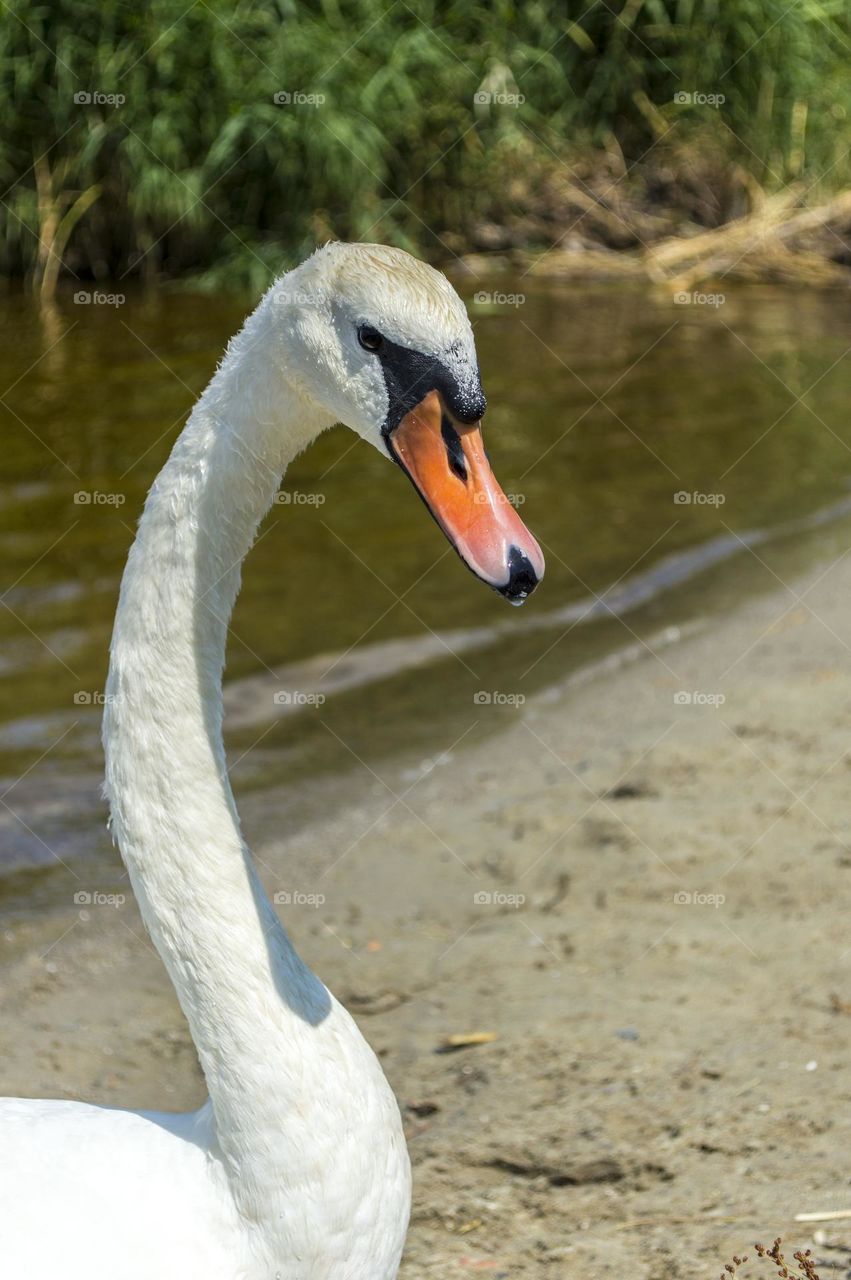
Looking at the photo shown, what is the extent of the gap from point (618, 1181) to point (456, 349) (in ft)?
5.95

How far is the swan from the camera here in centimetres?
222

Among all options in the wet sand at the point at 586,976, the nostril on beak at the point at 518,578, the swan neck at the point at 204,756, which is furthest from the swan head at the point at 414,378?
the wet sand at the point at 586,976

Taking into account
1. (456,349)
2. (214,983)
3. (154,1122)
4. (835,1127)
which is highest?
(456,349)

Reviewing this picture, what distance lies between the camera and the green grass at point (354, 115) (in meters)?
10.7

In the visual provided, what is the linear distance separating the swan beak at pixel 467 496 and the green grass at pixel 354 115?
9.04 m

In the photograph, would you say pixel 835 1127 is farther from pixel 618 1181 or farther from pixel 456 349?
pixel 456 349

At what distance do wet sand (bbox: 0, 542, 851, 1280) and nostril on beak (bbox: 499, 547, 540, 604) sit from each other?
1445 millimetres

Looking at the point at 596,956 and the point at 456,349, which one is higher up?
the point at 456,349

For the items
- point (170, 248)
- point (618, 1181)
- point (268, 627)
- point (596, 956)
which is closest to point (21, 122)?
point (170, 248)

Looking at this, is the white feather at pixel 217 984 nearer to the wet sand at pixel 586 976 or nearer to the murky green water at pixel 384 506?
the wet sand at pixel 586 976

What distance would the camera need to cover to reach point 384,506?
8203 mm

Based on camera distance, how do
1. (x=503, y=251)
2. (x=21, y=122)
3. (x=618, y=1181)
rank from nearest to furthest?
(x=618, y=1181)
(x=21, y=122)
(x=503, y=251)

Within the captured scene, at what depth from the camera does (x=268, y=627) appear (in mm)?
6805

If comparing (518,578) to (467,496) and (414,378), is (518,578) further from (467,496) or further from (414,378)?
(414,378)
